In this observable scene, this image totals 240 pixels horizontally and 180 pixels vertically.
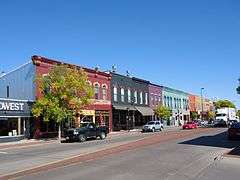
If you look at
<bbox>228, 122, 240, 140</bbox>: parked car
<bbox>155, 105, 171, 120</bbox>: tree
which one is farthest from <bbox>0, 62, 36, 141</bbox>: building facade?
<bbox>155, 105, 171, 120</bbox>: tree

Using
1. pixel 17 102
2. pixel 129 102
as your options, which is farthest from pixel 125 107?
pixel 17 102

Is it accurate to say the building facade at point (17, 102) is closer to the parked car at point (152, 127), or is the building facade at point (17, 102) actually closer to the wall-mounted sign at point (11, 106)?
the wall-mounted sign at point (11, 106)

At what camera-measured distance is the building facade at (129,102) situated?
65.0m

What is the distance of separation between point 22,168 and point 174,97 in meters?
77.6

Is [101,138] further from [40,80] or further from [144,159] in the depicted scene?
[144,159]

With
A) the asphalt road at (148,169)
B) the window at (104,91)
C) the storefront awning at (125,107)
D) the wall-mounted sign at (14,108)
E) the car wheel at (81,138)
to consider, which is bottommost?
the asphalt road at (148,169)

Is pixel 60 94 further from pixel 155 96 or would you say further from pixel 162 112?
pixel 155 96

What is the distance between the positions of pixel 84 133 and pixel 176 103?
186ft

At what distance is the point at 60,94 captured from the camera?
4394cm

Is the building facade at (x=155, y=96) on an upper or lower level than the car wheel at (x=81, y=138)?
upper

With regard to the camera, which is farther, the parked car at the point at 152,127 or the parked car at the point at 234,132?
the parked car at the point at 152,127

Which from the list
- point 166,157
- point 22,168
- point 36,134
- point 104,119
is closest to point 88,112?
point 104,119

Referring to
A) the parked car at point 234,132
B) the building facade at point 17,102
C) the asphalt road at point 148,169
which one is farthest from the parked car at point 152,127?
the asphalt road at point 148,169

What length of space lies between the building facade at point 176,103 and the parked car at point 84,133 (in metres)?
43.7
